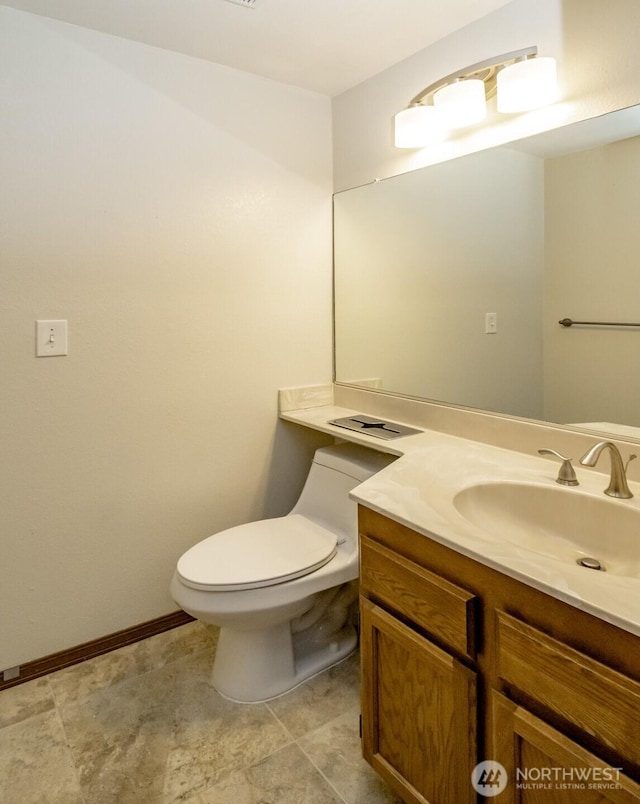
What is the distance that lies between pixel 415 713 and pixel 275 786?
512 mm

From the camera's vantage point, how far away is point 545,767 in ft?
2.71

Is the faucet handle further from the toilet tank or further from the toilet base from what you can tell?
the toilet base

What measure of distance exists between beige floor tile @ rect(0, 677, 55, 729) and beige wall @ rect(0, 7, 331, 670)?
9 centimetres

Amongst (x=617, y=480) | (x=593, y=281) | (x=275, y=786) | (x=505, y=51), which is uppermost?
(x=505, y=51)

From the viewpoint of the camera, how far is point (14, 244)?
1551mm

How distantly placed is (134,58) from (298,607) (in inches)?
73.9

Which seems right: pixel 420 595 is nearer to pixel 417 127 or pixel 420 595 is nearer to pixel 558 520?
pixel 558 520

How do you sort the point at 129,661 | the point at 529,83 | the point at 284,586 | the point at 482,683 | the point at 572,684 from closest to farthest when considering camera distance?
the point at 572,684
the point at 482,683
the point at 529,83
the point at 284,586
the point at 129,661

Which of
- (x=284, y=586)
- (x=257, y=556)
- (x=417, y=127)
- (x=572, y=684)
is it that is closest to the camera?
(x=572, y=684)

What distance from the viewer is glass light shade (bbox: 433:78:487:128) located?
1528mm

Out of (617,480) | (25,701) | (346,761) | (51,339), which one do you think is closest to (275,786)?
(346,761)

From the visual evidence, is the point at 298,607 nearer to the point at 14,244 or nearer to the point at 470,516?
the point at 470,516

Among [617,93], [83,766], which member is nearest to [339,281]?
[617,93]

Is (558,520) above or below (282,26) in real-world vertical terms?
below
